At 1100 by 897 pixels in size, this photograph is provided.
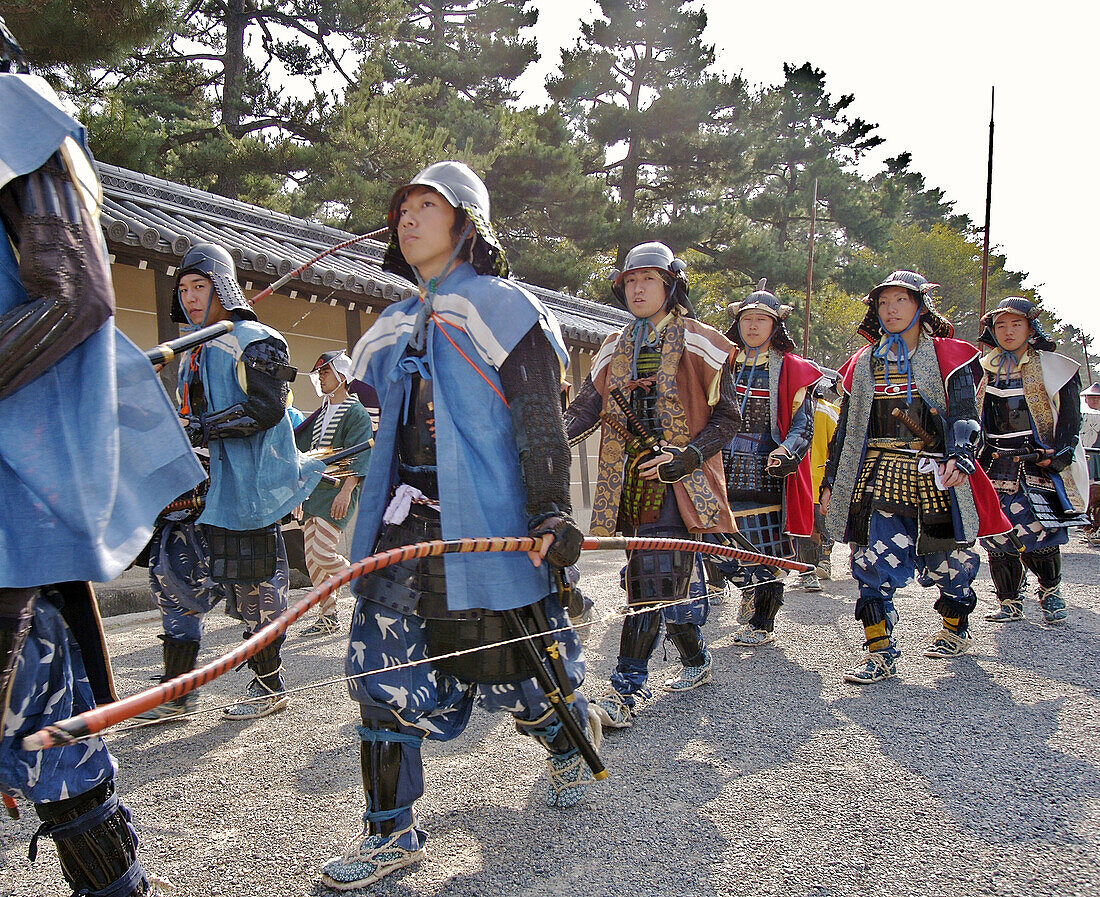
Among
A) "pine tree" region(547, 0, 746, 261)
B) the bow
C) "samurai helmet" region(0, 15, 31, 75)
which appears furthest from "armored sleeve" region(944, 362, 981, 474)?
"pine tree" region(547, 0, 746, 261)

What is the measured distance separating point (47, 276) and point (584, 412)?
8.82ft

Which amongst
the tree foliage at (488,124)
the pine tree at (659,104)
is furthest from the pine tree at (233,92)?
the pine tree at (659,104)

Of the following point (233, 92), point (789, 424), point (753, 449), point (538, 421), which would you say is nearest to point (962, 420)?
point (789, 424)

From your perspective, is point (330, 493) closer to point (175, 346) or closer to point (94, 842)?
point (175, 346)

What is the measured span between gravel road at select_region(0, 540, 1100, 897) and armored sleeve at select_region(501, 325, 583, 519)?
1013mm

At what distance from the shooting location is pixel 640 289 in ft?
13.5

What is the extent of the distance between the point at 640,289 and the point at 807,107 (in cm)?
3032

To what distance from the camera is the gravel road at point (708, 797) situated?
229cm

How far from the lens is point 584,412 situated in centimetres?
413

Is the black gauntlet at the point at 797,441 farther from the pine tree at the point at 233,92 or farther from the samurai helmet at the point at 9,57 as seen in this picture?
the pine tree at the point at 233,92

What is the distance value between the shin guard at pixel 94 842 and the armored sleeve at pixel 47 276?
0.88m

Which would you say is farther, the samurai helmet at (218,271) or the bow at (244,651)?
the samurai helmet at (218,271)

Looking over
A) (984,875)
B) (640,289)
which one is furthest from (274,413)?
(984,875)

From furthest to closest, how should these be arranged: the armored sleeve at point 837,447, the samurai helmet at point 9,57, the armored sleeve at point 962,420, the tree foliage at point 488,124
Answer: the tree foliage at point 488,124
the armored sleeve at point 837,447
the armored sleeve at point 962,420
the samurai helmet at point 9,57
